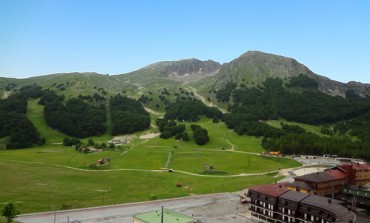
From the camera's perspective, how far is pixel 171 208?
8638 centimetres

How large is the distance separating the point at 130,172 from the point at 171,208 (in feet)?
150

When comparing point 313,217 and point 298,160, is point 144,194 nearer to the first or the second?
point 313,217

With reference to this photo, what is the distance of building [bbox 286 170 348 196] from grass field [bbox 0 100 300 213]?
22049 millimetres

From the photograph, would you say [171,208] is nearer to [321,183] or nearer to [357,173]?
[321,183]

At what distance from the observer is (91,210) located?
271 feet

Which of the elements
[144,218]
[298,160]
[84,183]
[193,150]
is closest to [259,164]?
[298,160]

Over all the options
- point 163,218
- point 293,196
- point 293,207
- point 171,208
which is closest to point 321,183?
point 293,196

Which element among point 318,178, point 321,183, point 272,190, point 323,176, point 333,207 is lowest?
point 321,183

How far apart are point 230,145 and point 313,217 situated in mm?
110792

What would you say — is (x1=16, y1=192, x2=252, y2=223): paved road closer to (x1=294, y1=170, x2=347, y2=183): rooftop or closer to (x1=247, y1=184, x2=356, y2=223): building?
(x1=247, y1=184, x2=356, y2=223): building

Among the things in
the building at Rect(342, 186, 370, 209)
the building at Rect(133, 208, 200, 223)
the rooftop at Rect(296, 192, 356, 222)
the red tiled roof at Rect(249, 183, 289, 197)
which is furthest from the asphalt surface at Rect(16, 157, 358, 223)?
the building at Rect(342, 186, 370, 209)

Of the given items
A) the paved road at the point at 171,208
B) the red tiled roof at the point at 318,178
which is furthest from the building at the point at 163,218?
the red tiled roof at the point at 318,178

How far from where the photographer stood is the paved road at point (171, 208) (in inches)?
2985

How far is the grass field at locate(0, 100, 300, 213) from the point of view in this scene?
96.1 meters
